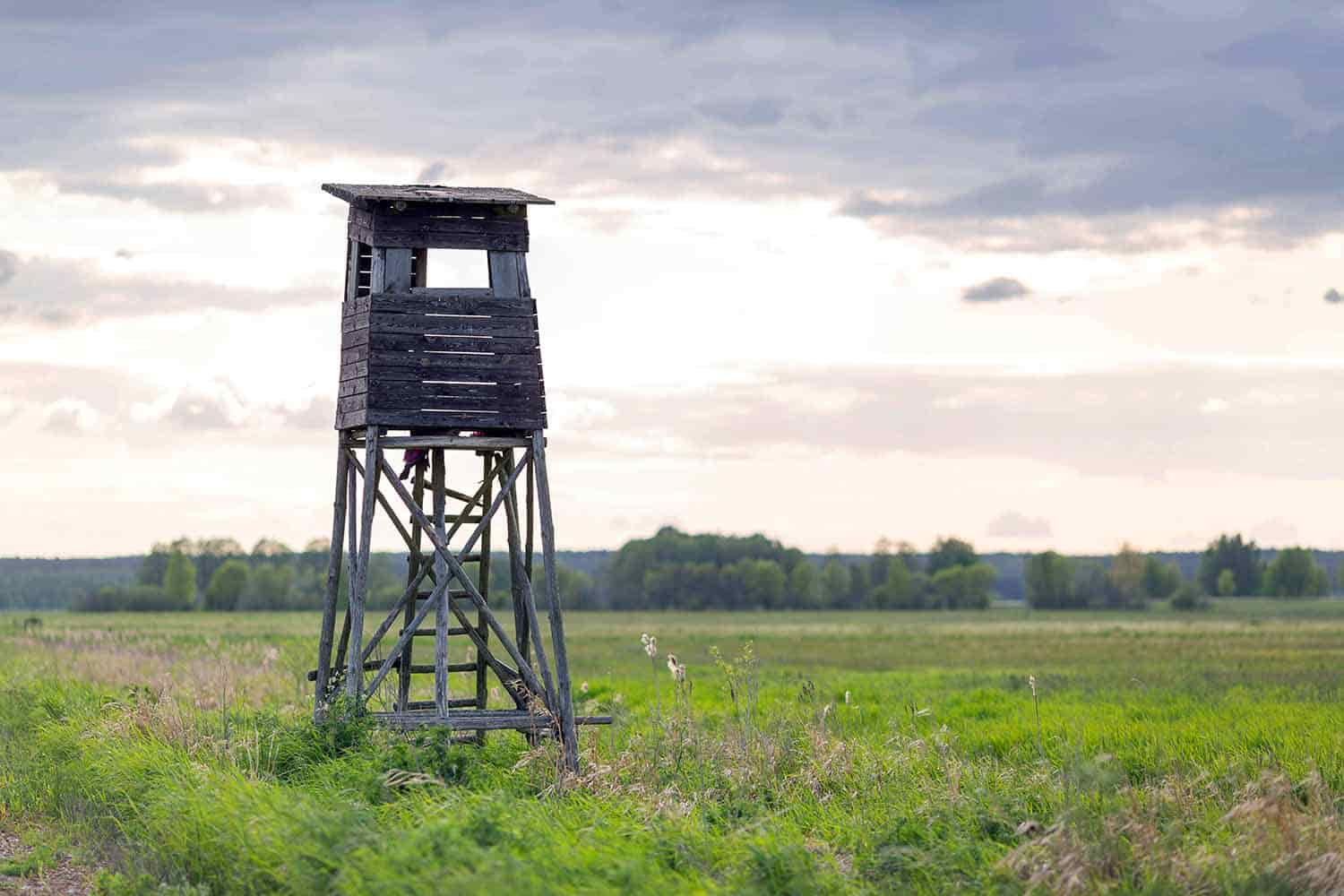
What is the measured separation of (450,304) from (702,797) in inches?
288

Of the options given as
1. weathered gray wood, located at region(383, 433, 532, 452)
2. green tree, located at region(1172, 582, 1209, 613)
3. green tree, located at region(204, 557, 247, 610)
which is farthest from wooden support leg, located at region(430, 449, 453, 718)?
green tree, located at region(204, 557, 247, 610)

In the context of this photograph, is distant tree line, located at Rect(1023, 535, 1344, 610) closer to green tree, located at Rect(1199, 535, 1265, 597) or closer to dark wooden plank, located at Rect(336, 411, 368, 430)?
green tree, located at Rect(1199, 535, 1265, 597)

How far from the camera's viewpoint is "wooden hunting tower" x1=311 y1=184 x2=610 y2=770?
18.7 meters

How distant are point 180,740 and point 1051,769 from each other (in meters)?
9.64

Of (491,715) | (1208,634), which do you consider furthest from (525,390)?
(1208,634)

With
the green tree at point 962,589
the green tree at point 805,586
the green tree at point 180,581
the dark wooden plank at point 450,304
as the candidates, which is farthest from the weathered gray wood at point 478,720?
the green tree at point 805,586

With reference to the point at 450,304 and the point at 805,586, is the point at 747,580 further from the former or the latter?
the point at 450,304

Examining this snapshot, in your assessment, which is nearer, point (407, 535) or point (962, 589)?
point (407, 535)

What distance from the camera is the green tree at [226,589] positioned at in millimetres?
148000

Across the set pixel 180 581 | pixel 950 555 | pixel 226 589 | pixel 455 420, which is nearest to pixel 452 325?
pixel 455 420

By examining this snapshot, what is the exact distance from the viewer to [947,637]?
2822 inches

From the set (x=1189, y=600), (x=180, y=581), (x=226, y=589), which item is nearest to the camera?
(x=1189, y=600)

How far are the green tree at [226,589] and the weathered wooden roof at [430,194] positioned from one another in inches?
5256

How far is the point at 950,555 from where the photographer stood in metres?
188
